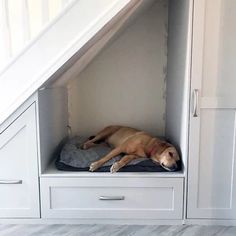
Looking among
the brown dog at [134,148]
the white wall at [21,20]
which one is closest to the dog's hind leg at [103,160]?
the brown dog at [134,148]

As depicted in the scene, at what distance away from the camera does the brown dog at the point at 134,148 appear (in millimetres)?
1798

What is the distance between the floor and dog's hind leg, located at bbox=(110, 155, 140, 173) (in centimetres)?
38

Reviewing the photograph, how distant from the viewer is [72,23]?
1555mm

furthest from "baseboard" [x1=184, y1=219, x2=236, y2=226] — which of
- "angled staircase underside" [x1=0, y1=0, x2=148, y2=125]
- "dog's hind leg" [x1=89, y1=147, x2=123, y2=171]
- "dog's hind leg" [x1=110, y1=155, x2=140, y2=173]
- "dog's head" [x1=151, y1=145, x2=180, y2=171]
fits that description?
"angled staircase underside" [x1=0, y1=0, x2=148, y2=125]

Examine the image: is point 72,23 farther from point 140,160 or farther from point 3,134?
point 140,160

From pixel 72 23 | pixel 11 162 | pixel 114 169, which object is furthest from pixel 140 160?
pixel 72 23

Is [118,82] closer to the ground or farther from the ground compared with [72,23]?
closer to the ground

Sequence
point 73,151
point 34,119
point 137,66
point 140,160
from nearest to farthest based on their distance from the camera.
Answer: point 34,119
point 140,160
point 73,151
point 137,66

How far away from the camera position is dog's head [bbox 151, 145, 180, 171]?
1.77 m

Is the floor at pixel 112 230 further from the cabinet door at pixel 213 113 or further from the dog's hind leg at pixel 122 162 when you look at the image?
the dog's hind leg at pixel 122 162

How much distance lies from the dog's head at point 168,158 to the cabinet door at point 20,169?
2.76 ft

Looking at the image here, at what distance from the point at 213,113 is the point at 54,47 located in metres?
1.07

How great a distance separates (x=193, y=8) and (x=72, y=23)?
73 cm

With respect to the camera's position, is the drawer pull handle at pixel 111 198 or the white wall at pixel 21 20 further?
the drawer pull handle at pixel 111 198
